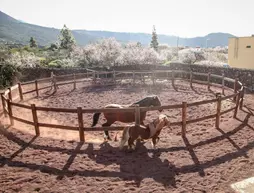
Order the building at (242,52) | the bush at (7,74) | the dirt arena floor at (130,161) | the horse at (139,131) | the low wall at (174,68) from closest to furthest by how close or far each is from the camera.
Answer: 1. the dirt arena floor at (130,161)
2. the horse at (139,131)
3. the low wall at (174,68)
4. the bush at (7,74)
5. the building at (242,52)

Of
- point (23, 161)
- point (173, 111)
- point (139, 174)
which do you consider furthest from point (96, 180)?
point (173, 111)

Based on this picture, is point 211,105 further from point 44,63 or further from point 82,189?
point 44,63

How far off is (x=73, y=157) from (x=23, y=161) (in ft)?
4.17

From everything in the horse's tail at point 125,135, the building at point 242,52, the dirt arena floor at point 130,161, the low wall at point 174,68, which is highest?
the building at point 242,52

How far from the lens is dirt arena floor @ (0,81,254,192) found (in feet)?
14.6

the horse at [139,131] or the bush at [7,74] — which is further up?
the bush at [7,74]

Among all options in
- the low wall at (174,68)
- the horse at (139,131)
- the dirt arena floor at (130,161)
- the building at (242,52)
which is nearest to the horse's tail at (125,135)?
the horse at (139,131)

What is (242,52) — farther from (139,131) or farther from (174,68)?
(139,131)

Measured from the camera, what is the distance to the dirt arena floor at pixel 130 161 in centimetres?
446

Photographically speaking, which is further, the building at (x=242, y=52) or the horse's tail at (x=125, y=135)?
the building at (x=242, y=52)

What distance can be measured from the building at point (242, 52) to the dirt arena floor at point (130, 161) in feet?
66.2

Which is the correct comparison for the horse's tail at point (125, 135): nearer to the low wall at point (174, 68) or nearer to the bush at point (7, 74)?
the low wall at point (174, 68)

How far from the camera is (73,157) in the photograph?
564 centimetres

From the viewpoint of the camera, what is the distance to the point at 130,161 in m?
5.42
